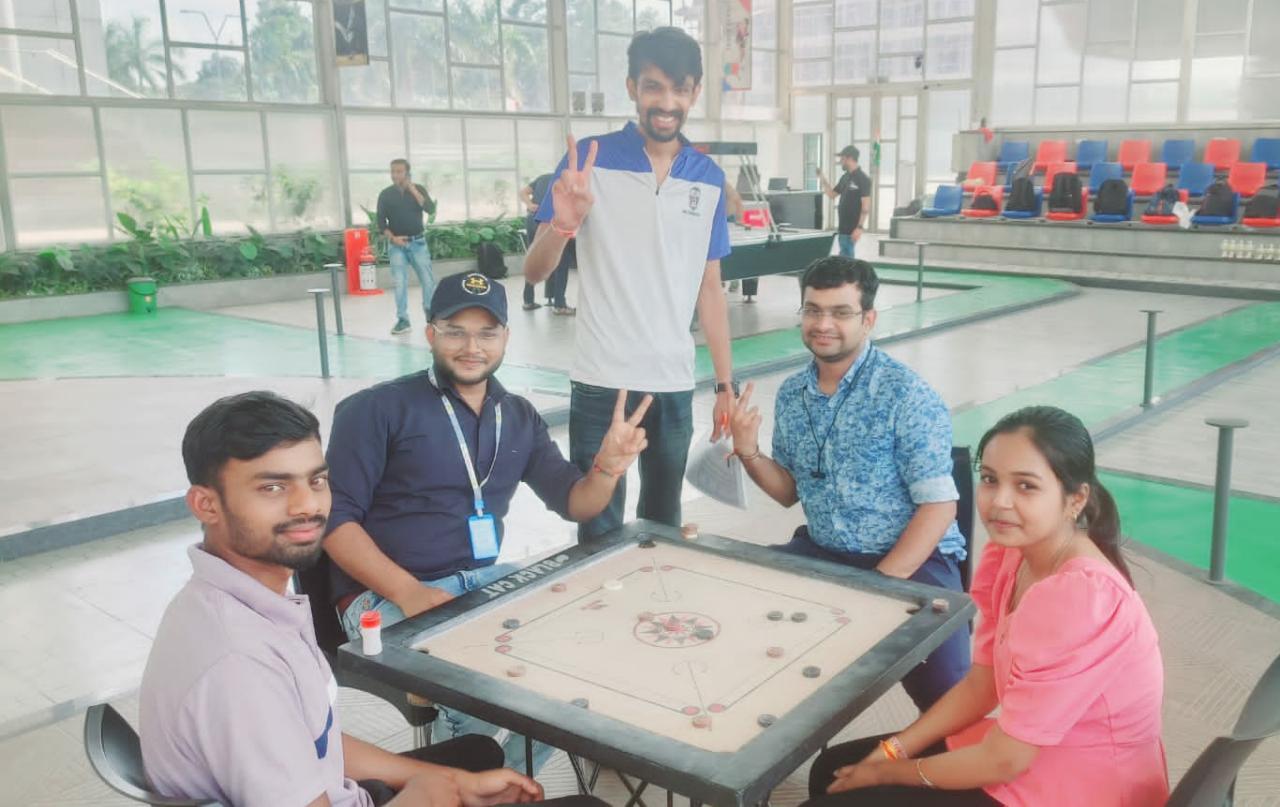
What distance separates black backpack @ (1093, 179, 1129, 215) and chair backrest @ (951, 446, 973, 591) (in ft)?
46.1

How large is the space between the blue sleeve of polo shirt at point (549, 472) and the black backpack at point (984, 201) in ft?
51.4

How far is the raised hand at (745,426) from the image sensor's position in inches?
114

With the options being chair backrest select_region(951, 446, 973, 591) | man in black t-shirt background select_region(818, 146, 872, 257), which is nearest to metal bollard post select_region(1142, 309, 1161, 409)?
chair backrest select_region(951, 446, 973, 591)

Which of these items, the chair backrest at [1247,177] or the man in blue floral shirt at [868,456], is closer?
the man in blue floral shirt at [868,456]

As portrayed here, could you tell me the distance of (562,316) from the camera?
11.6 metres

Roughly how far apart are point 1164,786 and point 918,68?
2150 cm

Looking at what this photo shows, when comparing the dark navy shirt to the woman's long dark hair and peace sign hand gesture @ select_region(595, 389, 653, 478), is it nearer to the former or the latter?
peace sign hand gesture @ select_region(595, 389, 653, 478)

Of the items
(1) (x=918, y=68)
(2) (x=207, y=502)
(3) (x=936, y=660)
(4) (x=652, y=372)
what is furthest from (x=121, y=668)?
(1) (x=918, y=68)

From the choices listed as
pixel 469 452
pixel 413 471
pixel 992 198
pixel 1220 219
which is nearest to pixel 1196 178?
pixel 1220 219

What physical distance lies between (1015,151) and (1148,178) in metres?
2.86

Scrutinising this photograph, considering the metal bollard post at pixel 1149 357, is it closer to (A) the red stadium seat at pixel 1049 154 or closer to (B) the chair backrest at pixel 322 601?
(B) the chair backrest at pixel 322 601

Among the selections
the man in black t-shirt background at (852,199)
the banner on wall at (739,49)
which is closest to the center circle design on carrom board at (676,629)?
the man in black t-shirt background at (852,199)

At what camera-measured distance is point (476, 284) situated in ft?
9.03

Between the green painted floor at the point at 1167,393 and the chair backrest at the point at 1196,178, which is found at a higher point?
the chair backrest at the point at 1196,178
